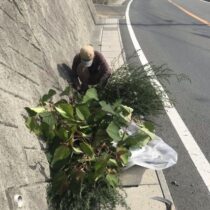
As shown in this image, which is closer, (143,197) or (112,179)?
(112,179)

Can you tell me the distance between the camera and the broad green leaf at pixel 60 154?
494 cm

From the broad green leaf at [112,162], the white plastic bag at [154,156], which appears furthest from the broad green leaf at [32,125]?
the white plastic bag at [154,156]

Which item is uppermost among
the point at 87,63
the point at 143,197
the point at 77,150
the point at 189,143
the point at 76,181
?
the point at 77,150

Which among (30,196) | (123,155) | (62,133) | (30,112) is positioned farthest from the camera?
(123,155)

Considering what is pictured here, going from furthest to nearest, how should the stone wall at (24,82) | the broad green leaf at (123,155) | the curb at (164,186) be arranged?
the curb at (164,186)
the broad green leaf at (123,155)
the stone wall at (24,82)

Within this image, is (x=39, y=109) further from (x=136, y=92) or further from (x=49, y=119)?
(x=136, y=92)

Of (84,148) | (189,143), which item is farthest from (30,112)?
(189,143)

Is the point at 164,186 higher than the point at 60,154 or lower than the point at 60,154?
lower

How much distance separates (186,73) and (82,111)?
667 cm

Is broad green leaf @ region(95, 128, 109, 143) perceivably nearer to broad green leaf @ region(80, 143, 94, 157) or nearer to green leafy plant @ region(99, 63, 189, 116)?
broad green leaf @ region(80, 143, 94, 157)

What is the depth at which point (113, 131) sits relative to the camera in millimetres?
5156

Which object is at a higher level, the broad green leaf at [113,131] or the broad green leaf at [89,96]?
the broad green leaf at [89,96]

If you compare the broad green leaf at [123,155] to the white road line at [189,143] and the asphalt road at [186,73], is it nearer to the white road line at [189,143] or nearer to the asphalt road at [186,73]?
the asphalt road at [186,73]

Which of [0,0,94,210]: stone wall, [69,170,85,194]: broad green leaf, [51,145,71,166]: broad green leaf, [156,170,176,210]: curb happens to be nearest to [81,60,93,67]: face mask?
[0,0,94,210]: stone wall
